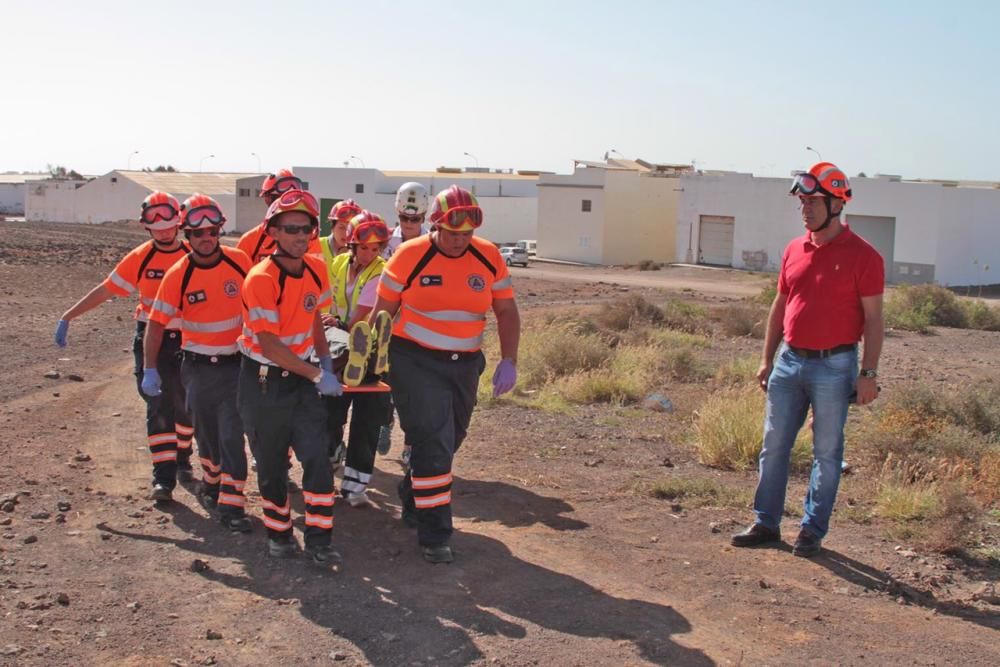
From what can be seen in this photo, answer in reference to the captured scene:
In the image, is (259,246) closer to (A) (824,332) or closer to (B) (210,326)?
(B) (210,326)

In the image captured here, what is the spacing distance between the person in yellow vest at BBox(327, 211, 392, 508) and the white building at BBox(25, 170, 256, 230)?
2545 inches

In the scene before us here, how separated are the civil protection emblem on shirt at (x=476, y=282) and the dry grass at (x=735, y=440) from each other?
9.97 feet

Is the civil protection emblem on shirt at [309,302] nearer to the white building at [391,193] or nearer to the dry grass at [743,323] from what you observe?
the dry grass at [743,323]

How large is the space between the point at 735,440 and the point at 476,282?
10.3 feet

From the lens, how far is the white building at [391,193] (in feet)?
215

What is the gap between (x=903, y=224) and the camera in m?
42.7

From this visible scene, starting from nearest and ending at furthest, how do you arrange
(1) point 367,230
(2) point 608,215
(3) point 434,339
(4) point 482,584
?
(4) point 482,584 → (3) point 434,339 → (1) point 367,230 → (2) point 608,215

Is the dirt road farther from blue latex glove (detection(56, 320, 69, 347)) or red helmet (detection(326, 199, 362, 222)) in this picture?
red helmet (detection(326, 199, 362, 222))

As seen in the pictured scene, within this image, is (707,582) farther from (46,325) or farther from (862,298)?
(46,325)

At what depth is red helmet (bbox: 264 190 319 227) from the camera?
6066mm

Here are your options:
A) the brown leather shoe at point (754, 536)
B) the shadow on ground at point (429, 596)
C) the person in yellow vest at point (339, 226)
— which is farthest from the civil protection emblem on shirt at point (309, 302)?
the brown leather shoe at point (754, 536)

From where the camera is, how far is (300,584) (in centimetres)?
583

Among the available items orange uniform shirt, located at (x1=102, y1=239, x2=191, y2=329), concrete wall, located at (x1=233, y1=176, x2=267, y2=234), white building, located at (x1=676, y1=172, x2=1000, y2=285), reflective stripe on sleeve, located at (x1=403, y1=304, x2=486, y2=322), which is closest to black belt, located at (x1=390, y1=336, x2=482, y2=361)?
reflective stripe on sleeve, located at (x1=403, y1=304, x2=486, y2=322)

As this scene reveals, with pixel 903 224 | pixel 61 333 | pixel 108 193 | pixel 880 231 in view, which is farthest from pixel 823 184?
pixel 108 193
